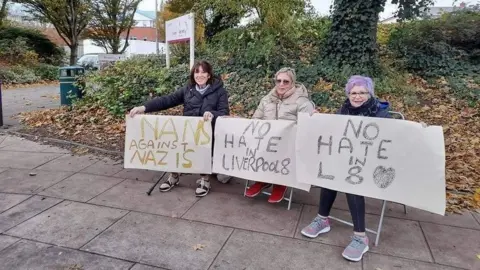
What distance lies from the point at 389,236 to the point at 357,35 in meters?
5.64

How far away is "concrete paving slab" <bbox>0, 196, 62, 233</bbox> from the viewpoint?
10.6 feet

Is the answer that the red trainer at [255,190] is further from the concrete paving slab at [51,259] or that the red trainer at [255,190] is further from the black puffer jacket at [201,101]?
the concrete paving slab at [51,259]

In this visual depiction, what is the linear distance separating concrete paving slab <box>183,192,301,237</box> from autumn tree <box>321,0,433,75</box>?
15.9 ft

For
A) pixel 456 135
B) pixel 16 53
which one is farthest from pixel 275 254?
pixel 16 53

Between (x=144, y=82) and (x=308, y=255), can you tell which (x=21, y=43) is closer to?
(x=144, y=82)

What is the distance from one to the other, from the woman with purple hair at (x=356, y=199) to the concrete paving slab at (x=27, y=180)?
3023mm

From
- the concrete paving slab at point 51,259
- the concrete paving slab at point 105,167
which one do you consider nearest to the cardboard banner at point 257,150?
the concrete paving slab at point 51,259

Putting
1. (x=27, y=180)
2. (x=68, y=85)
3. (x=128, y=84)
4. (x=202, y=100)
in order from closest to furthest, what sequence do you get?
(x=202, y=100)
(x=27, y=180)
(x=128, y=84)
(x=68, y=85)

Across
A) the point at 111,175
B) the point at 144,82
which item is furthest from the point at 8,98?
the point at 111,175

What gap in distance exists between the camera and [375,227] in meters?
3.26

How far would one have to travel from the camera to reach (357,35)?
25.2 ft

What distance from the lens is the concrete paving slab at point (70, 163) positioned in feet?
15.5

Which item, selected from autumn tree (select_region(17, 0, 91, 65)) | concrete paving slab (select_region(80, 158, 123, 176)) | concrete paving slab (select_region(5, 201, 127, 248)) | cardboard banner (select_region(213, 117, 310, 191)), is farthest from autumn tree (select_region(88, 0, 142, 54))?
cardboard banner (select_region(213, 117, 310, 191))

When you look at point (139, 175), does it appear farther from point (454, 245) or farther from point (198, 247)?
point (454, 245)
